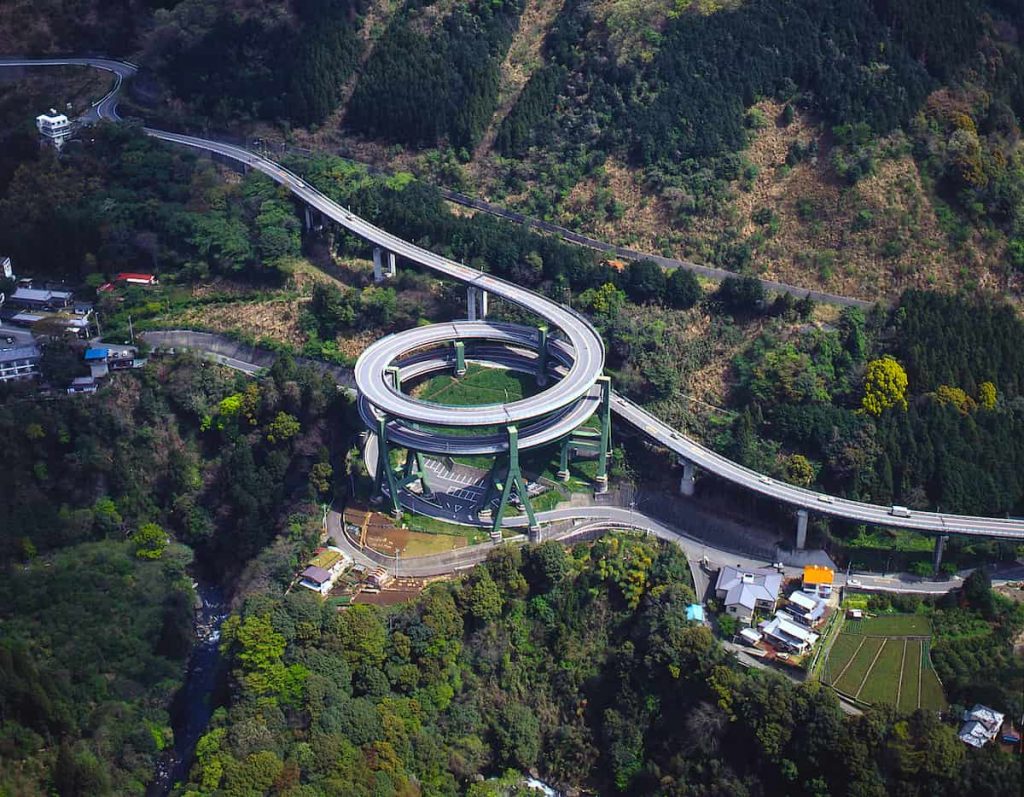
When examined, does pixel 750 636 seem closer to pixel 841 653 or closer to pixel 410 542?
pixel 841 653

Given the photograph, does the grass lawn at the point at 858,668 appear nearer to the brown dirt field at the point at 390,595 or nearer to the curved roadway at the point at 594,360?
the curved roadway at the point at 594,360

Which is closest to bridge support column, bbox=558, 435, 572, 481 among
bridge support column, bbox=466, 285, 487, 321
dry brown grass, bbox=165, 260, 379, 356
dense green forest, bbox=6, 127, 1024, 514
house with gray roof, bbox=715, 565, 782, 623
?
dense green forest, bbox=6, 127, 1024, 514

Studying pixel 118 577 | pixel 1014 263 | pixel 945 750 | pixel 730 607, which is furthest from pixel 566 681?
pixel 1014 263

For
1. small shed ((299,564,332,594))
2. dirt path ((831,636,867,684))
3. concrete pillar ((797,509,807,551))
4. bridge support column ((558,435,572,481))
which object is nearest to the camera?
dirt path ((831,636,867,684))

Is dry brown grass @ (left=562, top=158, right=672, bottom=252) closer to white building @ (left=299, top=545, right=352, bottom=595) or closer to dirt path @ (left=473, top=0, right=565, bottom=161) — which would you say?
dirt path @ (left=473, top=0, right=565, bottom=161)

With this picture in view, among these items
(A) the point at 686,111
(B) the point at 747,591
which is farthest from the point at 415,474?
(A) the point at 686,111

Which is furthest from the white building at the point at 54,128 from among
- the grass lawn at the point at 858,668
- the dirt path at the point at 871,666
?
the dirt path at the point at 871,666
